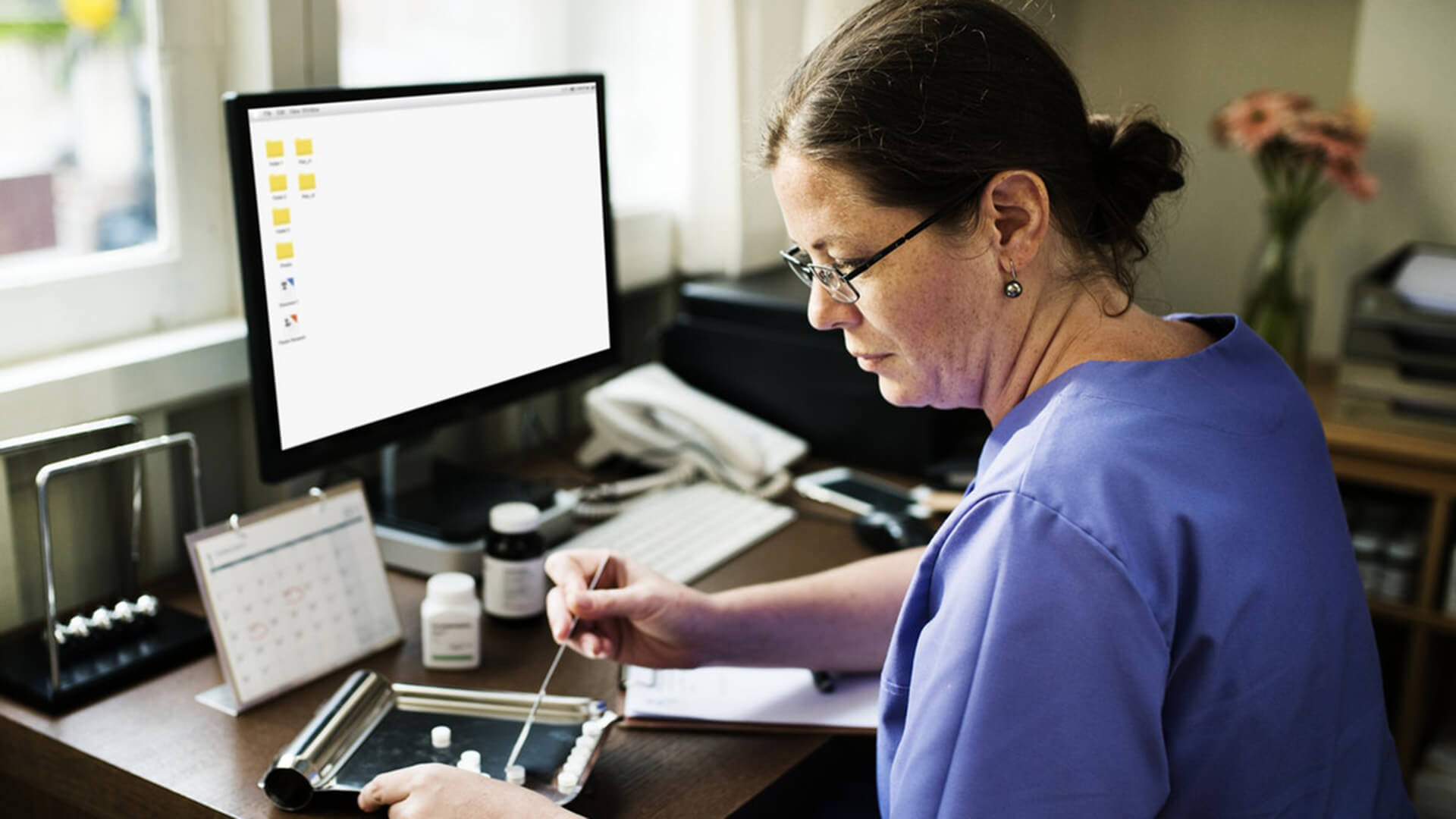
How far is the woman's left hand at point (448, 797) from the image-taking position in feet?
3.29

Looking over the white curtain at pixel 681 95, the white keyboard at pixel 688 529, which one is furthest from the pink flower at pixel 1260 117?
the white keyboard at pixel 688 529

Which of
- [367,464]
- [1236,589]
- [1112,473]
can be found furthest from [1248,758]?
[367,464]

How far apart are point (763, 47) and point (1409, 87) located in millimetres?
1070

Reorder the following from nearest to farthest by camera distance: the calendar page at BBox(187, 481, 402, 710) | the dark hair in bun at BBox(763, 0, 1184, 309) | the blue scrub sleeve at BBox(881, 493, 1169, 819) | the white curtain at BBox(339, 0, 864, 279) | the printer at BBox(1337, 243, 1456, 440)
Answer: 1. the blue scrub sleeve at BBox(881, 493, 1169, 819)
2. the dark hair in bun at BBox(763, 0, 1184, 309)
3. the calendar page at BBox(187, 481, 402, 710)
4. the printer at BBox(1337, 243, 1456, 440)
5. the white curtain at BBox(339, 0, 864, 279)

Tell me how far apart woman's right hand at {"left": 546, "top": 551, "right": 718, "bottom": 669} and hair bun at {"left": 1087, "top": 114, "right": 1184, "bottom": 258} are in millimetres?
503

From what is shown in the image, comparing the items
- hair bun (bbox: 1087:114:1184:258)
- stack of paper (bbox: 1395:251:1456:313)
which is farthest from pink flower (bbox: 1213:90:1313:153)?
hair bun (bbox: 1087:114:1184:258)

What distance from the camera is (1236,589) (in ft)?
3.01

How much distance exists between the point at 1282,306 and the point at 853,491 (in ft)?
3.11

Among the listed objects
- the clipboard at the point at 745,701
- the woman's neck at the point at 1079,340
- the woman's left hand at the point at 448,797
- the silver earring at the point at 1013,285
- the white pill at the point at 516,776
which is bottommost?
the clipboard at the point at 745,701

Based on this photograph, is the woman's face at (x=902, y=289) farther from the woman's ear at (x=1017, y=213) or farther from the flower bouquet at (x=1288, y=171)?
the flower bouquet at (x=1288, y=171)

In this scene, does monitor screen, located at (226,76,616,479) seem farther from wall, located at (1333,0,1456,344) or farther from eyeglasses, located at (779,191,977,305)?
wall, located at (1333,0,1456,344)

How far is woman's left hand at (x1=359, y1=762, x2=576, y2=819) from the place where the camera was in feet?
3.29

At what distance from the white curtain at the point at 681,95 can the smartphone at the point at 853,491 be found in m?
0.48

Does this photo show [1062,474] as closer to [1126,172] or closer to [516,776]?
[1126,172]
